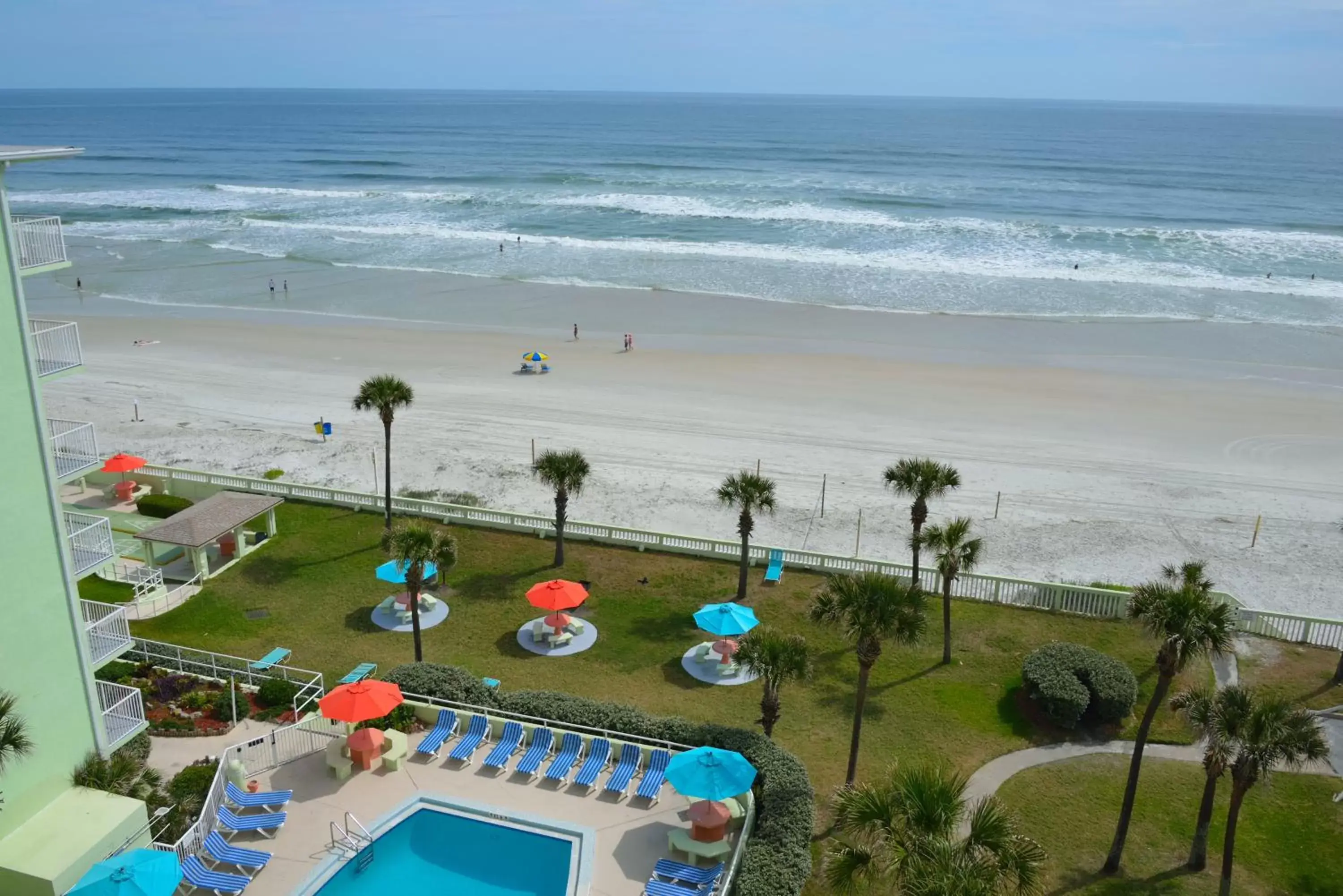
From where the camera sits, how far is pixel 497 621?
75.0ft

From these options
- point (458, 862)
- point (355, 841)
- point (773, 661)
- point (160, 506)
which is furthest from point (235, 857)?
point (160, 506)

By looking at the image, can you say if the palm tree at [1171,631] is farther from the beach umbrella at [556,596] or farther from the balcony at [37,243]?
the balcony at [37,243]

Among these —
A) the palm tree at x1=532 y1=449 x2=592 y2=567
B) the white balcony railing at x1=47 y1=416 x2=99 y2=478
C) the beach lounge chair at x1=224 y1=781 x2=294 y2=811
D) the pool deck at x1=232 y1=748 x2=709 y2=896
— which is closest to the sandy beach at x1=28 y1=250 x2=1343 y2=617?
the palm tree at x1=532 y1=449 x2=592 y2=567

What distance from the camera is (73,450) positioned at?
15609mm

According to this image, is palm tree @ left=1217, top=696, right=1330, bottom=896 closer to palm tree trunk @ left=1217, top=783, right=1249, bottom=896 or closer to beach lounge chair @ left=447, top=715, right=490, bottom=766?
palm tree trunk @ left=1217, top=783, right=1249, bottom=896

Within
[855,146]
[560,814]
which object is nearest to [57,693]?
[560,814]

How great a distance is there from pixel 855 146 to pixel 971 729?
13136 cm

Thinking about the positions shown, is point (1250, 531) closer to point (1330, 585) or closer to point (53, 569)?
point (1330, 585)

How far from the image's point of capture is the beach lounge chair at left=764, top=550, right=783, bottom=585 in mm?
24500

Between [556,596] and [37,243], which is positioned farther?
[556,596]

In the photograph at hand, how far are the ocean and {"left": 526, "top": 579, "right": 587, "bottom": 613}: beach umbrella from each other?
36150 mm

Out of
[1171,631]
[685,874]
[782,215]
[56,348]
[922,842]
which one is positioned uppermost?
[56,348]

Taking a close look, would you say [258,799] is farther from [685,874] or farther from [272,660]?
[685,874]

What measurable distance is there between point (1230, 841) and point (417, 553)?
14402 millimetres
